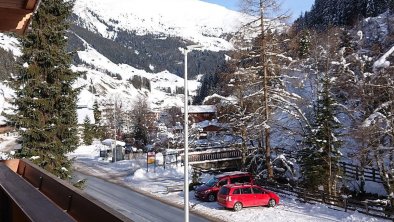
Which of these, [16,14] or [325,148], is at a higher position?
[16,14]

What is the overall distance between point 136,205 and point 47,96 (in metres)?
9.76

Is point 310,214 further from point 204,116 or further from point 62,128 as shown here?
point 204,116

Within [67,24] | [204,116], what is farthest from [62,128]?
[204,116]

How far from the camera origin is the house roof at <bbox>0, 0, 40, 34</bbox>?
418 cm

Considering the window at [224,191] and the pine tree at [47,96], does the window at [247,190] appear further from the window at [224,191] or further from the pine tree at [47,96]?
the pine tree at [47,96]

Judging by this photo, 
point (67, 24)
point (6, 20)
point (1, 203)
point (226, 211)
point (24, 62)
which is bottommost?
point (226, 211)

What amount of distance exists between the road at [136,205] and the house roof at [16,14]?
13.1 metres

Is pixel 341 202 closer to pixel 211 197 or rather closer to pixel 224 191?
pixel 224 191

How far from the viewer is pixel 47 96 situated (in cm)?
1828

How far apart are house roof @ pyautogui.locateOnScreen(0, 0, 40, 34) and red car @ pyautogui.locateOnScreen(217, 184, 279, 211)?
19404 mm

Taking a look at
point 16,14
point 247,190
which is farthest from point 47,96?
point 16,14

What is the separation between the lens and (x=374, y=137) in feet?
78.9

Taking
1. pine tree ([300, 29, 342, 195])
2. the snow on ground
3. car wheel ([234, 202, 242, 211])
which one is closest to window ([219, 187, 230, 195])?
car wheel ([234, 202, 242, 211])

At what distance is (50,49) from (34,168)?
1405 centimetres
